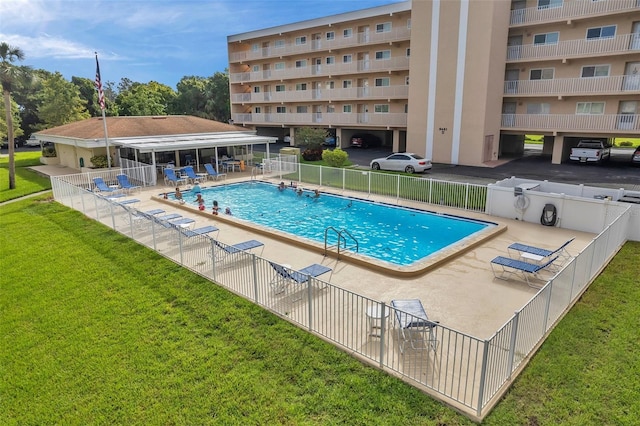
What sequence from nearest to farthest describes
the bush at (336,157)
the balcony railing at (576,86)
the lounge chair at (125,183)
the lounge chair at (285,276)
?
the lounge chair at (285,276) < the lounge chair at (125,183) < the balcony railing at (576,86) < the bush at (336,157)

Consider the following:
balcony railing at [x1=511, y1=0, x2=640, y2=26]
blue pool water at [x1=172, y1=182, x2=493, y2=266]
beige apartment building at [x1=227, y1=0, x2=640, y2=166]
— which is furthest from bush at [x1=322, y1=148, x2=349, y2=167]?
balcony railing at [x1=511, y1=0, x2=640, y2=26]

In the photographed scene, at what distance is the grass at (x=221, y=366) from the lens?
617 centimetres

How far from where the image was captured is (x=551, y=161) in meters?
31.5

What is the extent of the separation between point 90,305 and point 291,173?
18132 millimetres

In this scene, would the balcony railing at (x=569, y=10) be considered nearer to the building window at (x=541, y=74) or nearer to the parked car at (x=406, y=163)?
the building window at (x=541, y=74)

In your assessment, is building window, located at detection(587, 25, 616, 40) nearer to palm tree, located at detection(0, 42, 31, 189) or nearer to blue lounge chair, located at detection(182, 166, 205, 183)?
blue lounge chair, located at detection(182, 166, 205, 183)

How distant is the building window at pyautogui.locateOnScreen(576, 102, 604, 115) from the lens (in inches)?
1110

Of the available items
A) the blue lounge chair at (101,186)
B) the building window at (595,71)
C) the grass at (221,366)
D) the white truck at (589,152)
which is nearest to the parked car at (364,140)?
the white truck at (589,152)

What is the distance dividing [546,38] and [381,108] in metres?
14.5

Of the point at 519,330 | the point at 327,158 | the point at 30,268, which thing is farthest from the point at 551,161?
the point at 30,268

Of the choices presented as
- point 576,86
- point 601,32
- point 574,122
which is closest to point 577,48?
point 601,32

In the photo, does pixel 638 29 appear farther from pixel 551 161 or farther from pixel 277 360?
pixel 277 360

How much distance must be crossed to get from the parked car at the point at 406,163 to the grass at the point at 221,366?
17.2m

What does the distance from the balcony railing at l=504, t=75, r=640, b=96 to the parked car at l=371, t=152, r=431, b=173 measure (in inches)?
376
